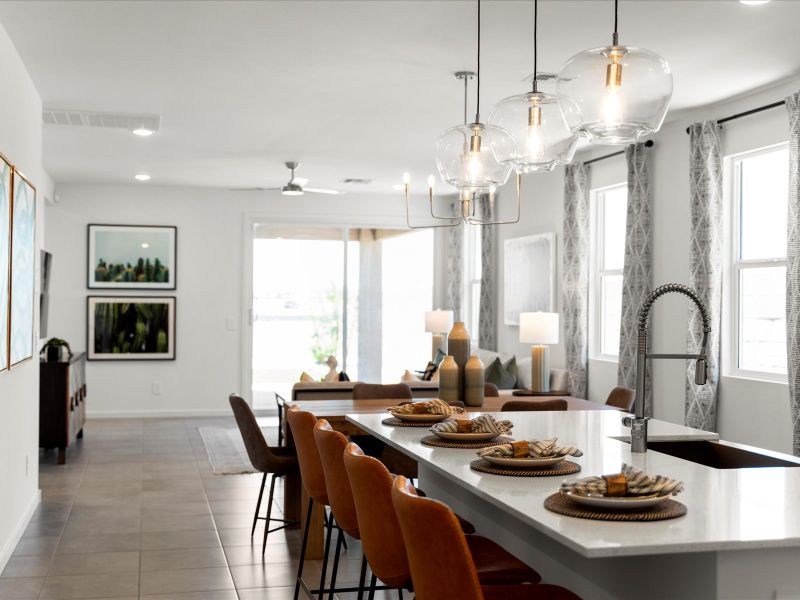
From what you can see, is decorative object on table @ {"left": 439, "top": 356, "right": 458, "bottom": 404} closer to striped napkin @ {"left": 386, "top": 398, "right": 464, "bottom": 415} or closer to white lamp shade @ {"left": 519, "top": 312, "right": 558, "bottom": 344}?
striped napkin @ {"left": 386, "top": 398, "right": 464, "bottom": 415}

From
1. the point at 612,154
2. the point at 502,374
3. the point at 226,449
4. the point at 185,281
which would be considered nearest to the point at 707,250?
the point at 612,154

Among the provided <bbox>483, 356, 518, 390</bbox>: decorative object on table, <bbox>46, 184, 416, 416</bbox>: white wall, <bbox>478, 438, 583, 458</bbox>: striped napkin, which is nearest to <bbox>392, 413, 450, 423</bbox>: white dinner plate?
<bbox>478, 438, 583, 458</bbox>: striped napkin

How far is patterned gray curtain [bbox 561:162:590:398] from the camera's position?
7723mm

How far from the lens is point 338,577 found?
13.9ft

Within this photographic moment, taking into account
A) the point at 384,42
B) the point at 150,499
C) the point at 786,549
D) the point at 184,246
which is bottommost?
the point at 150,499

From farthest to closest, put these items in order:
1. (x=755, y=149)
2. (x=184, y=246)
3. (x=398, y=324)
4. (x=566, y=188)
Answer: (x=398, y=324) → (x=184, y=246) → (x=566, y=188) → (x=755, y=149)

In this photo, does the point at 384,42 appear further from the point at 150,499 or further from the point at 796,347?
the point at 150,499

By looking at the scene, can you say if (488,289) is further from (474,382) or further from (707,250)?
(474,382)

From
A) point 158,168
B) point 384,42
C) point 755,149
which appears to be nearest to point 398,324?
point 158,168

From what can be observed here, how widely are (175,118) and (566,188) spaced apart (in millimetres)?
3501

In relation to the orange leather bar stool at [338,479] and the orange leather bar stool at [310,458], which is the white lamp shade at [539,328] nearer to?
the orange leather bar stool at [310,458]

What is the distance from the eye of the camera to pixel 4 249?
418cm

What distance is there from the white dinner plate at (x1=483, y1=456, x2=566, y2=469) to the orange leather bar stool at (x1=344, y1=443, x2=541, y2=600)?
10.5 inches

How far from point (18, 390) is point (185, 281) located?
226 inches
